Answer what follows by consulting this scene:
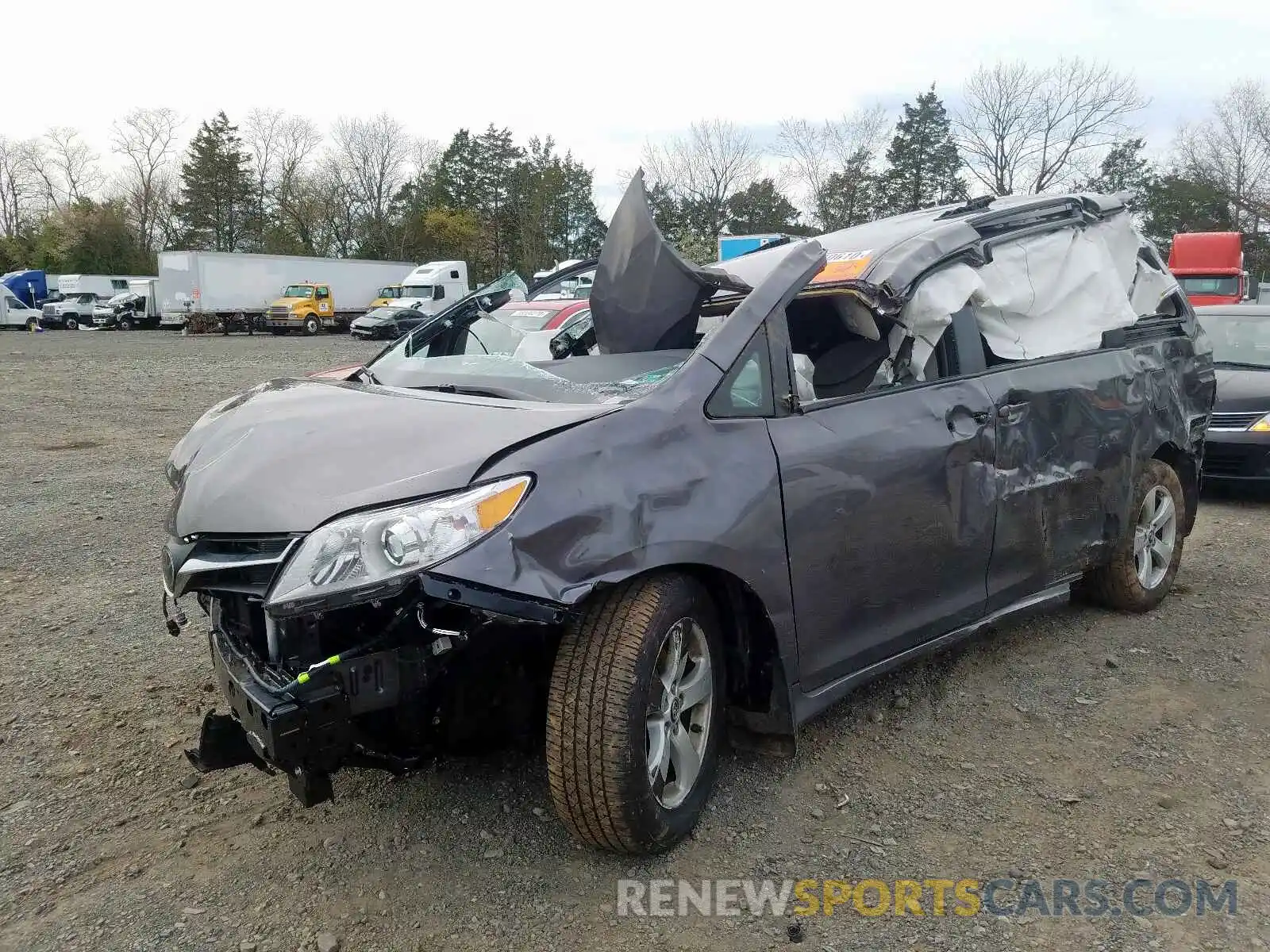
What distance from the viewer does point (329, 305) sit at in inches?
1481

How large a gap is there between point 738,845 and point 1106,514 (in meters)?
2.36

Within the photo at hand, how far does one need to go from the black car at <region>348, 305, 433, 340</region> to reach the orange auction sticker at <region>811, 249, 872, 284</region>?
3052cm

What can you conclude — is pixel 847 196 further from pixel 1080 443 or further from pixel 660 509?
pixel 660 509

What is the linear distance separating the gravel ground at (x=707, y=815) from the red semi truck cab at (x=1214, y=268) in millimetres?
19693

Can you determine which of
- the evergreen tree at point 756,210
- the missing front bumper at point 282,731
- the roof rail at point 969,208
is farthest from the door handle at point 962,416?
the evergreen tree at point 756,210

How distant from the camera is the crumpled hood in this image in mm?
2303

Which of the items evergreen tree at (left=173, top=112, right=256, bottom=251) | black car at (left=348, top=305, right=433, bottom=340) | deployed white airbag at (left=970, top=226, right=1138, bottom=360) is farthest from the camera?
evergreen tree at (left=173, top=112, right=256, bottom=251)

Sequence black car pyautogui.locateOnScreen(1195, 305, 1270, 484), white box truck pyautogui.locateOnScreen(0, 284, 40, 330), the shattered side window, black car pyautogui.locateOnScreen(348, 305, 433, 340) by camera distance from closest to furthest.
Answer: the shattered side window → black car pyautogui.locateOnScreen(1195, 305, 1270, 484) → black car pyautogui.locateOnScreen(348, 305, 433, 340) → white box truck pyautogui.locateOnScreen(0, 284, 40, 330)

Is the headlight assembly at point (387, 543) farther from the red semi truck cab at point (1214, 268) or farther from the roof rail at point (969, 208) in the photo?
the red semi truck cab at point (1214, 268)

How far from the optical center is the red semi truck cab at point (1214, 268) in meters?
20.9

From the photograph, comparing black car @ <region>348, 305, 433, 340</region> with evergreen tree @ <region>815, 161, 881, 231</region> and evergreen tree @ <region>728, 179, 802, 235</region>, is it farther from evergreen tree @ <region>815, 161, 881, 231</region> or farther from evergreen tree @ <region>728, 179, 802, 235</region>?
evergreen tree @ <region>815, 161, 881, 231</region>

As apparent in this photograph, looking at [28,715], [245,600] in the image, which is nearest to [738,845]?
[245,600]

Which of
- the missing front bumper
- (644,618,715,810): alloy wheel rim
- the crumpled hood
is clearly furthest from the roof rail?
the missing front bumper

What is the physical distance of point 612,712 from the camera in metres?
2.32
